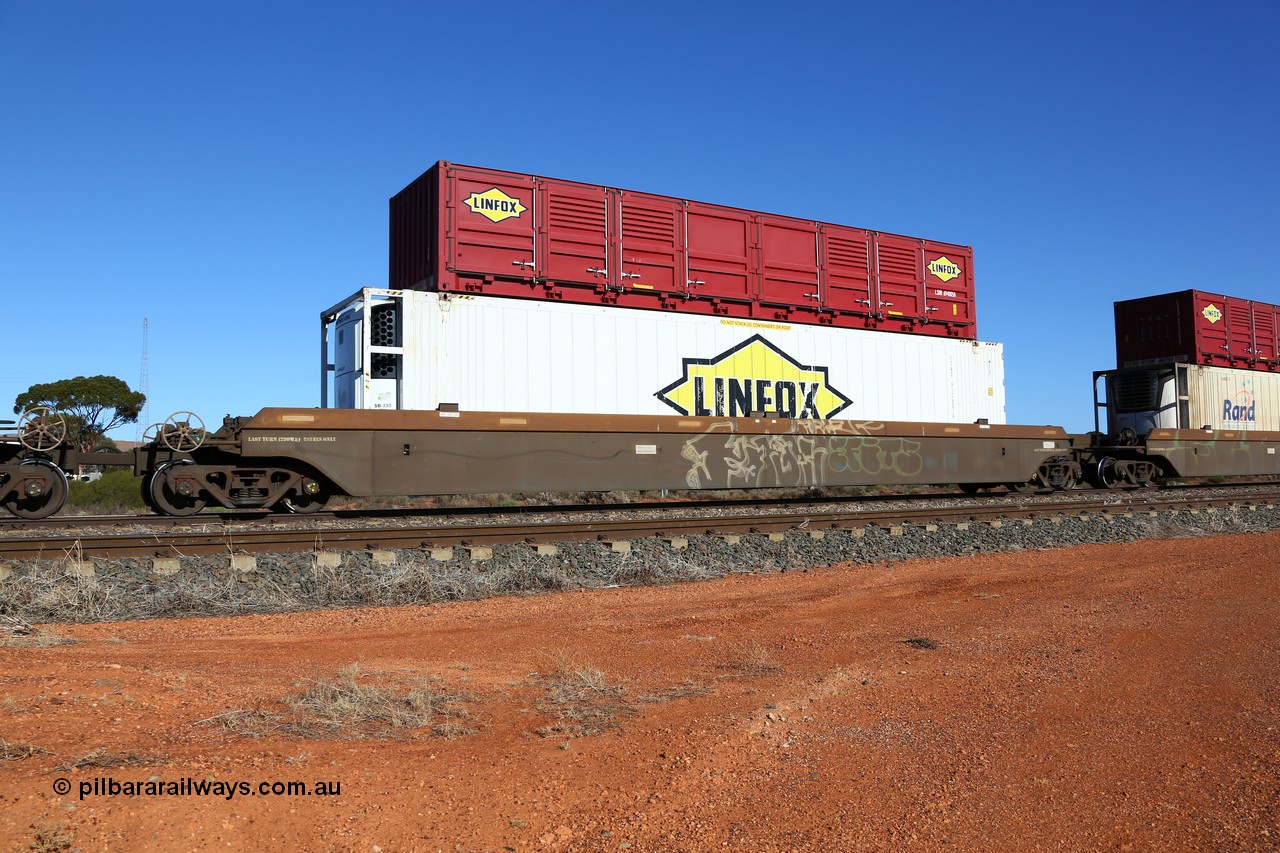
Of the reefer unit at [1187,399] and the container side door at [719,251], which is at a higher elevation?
the container side door at [719,251]

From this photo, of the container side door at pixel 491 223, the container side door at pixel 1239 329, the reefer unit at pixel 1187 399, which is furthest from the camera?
the container side door at pixel 1239 329

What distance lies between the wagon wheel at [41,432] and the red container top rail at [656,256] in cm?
467

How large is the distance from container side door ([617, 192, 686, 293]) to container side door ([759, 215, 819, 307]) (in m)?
1.54

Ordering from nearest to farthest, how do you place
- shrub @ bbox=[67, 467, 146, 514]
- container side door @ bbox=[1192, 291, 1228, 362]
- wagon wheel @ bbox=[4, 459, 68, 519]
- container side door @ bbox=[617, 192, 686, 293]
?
1. wagon wheel @ bbox=[4, 459, 68, 519]
2. container side door @ bbox=[617, 192, 686, 293]
3. shrub @ bbox=[67, 467, 146, 514]
4. container side door @ bbox=[1192, 291, 1228, 362]

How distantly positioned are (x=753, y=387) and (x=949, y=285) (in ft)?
16.8

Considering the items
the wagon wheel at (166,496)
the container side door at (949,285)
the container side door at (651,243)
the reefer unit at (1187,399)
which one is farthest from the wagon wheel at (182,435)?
the reefer unit at (1187,399)

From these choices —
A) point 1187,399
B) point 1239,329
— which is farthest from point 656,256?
→ point 1239,329

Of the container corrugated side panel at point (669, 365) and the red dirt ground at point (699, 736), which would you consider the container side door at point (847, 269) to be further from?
the red dirt ground at point (699, 736)

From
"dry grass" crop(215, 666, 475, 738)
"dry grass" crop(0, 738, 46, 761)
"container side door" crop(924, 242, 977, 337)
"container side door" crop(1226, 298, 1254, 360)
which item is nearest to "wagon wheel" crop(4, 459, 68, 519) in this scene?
"dry grass" crop(215, 666, 475, 738)

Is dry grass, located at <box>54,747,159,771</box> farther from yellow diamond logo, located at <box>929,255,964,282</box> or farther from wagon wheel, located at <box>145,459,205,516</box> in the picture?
yellow diamond logo, located at <box>929,255,964,282</box>

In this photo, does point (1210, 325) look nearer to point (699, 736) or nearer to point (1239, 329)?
point (1239, 329)

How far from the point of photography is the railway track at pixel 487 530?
25.0ft

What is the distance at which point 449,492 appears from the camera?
10.9 metres

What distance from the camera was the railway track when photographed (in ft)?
25.0
